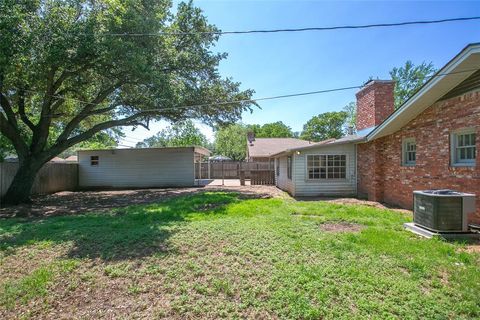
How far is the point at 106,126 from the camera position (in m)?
13.8

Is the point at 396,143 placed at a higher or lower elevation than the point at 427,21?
lower

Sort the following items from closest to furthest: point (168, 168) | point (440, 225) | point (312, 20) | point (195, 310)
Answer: point (195, 310) → point (440, 225) → point (312, 20) → point (168, 168)

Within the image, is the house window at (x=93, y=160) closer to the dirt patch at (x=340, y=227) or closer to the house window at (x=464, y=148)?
the dirt patch at (x=340, y=227)

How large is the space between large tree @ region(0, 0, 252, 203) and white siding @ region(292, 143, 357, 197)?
175 inches

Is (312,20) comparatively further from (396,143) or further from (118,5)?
(118,5)

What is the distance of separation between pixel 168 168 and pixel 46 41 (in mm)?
11721

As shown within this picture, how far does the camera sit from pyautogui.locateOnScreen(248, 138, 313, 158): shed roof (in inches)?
1066

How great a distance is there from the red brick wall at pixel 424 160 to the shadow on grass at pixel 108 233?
244 inches

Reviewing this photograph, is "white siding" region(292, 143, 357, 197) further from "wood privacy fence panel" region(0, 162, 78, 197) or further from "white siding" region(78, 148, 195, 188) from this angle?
"wood privacy fence panel" region(0, 162, 78, 197)

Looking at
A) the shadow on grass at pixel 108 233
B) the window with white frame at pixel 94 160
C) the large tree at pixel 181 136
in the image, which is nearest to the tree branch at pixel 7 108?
the shadow on grass at pixel 108 233

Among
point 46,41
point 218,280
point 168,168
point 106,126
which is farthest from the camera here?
point 168,168

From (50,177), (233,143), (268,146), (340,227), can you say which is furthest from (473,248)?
(233,143)

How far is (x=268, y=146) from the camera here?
29422 mm

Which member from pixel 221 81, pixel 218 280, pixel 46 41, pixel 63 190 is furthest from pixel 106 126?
pixel 218 280
